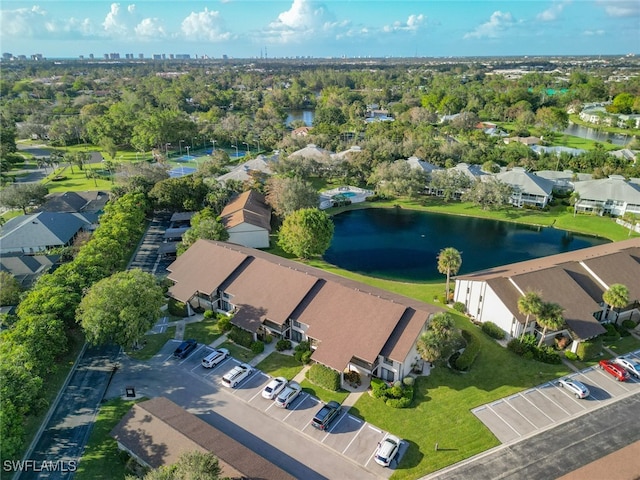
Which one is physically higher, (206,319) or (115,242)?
(115,242)

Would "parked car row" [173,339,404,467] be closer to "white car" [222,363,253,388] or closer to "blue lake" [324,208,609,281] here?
"white car" [222,363,253,388]

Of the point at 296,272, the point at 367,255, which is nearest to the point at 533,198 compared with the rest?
the point at 367,255

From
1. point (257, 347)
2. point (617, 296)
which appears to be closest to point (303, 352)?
point (257, 347)

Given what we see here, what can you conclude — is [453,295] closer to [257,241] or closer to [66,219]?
[257,241]

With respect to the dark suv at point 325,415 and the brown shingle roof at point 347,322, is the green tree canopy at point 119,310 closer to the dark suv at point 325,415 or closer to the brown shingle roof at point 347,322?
the brown shingle roof at point 347,322

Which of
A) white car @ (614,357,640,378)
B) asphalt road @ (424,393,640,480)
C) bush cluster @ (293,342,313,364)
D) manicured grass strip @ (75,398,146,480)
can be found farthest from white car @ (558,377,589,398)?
manicured grass strip @ (75,398,146,480)

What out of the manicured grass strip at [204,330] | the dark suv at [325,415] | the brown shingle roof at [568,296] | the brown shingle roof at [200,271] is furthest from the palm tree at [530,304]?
the manicured grass strip at [204,330]
